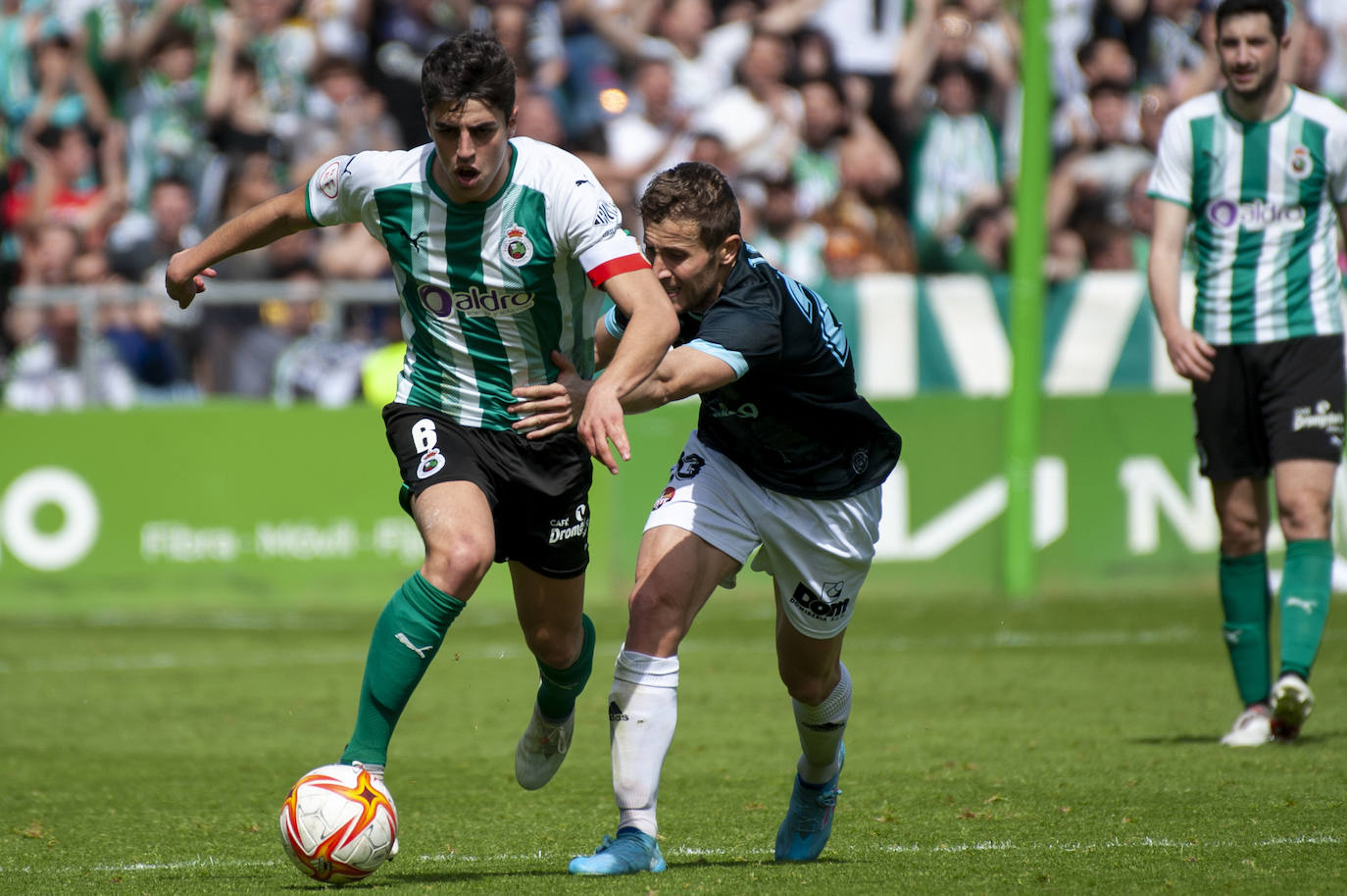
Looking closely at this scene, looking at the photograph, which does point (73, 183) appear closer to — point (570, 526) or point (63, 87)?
point (63, 87)

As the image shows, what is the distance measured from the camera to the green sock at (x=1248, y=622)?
6.57 m

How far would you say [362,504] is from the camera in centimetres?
1123

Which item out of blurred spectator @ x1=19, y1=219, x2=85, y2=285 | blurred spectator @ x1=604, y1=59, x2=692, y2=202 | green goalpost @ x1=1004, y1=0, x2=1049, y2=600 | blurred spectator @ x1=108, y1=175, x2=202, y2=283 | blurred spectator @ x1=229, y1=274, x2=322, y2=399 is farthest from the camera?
blurred spectator @ x1=604, y1=59, x2=692, y2=202

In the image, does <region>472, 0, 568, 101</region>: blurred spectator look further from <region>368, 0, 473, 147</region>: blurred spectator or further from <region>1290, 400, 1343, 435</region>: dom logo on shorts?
<region>1290, 400, 1343, 435</region>: dom logo on shorts

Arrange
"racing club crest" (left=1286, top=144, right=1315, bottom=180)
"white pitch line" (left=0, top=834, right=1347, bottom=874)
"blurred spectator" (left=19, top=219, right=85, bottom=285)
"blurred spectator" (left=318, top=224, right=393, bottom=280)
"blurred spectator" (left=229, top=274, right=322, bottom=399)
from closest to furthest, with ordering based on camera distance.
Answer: "white pitch line" (left=0, top=834, right=1347, bottom=874)
"racing club crest" (left=1286, top=144, right=1315, bottom=180)
"blurred spectator" (left=229, top=274, right=322, bottom=399)
"blurred spectator" (left=19, top=219, right=85, bottom=285)
"blurred spectator" (left=318, top=224, right=393, bottom=280)

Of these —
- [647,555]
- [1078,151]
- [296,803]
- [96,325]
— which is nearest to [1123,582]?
[1078,151]

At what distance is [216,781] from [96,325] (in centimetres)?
Result: 597

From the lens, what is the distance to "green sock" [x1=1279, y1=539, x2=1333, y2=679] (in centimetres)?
640

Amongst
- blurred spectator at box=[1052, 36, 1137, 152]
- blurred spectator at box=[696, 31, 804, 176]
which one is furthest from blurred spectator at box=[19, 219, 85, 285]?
blurred spectator at box=[1052, 36, 1137, 152]

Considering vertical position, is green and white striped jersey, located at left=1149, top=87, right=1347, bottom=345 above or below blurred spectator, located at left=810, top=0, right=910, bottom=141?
below

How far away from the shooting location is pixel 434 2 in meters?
14.1

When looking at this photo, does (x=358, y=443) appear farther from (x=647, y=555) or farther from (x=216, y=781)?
(x=647, y=555)

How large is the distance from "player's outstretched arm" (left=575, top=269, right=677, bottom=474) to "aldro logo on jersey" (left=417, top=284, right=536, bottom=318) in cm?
41

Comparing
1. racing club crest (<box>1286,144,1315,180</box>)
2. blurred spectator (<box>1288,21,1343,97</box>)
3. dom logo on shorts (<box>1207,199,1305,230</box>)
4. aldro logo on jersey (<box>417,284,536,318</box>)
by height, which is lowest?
aldro logo on jersey (<box>417,284,536,318</box>)
